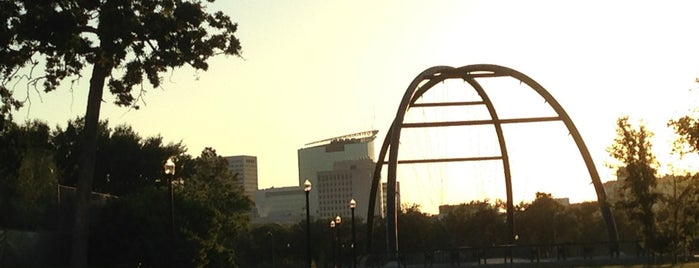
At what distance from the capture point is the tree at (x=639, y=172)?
51.5 metres

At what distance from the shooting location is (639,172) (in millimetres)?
51844

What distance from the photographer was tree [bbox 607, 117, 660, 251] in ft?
169

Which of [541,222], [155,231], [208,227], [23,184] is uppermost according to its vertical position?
[541,222]

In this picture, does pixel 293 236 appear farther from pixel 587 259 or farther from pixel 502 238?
pixel 587 259

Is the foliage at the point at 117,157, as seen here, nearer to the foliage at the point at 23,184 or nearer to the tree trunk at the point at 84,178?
the foliage at the point at 23,184

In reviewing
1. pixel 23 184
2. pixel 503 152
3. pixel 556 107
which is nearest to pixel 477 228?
pixel 503 152

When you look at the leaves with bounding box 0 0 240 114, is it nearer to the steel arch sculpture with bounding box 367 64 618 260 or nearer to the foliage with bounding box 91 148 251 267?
the foliage with bounding box 91 148 251 267

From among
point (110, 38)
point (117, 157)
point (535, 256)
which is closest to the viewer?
point (110, 38)

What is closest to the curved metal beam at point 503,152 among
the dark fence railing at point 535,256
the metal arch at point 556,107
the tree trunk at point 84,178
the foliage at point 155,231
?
the metal arch at point 556,107

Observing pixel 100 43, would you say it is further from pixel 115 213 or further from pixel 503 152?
pixel 503 152

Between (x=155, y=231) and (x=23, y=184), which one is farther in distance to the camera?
(x=155, y=231)

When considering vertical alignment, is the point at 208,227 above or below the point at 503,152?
below

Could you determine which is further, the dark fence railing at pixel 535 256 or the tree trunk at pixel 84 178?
the dark fence railing at pixel 535 256

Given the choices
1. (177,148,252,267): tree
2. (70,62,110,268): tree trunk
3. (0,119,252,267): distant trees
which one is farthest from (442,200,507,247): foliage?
(70,62,110,268): tree trunk
